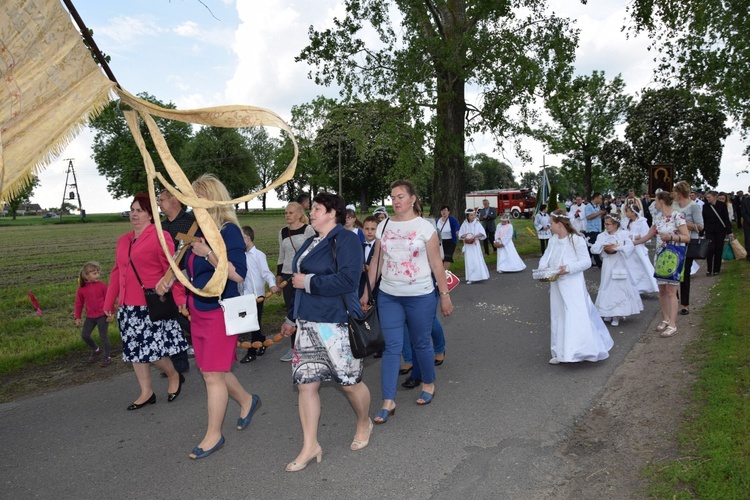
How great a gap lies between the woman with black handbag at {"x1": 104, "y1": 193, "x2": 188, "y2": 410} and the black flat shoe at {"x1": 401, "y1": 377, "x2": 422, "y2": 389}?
232 centimetres

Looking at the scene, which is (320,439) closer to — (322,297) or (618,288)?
(322,297)

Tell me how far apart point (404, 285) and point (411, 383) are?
4.60ft

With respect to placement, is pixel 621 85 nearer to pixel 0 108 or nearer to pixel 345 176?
pixel 345 176

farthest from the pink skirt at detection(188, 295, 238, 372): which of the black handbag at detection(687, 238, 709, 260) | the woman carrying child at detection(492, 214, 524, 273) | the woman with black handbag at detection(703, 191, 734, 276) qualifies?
the woman with black handbag at detection(703, 191, 734, 276)

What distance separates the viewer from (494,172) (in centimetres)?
13650

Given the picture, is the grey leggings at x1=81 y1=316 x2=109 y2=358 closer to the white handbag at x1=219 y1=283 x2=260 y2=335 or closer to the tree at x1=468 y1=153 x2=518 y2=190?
the white handbag at x1=219 y1=283 x2=260 y2=335

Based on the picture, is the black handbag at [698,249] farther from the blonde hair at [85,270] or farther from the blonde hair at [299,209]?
the blonde hair at [85,270]

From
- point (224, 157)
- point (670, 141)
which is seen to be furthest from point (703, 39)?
point (224, 157)

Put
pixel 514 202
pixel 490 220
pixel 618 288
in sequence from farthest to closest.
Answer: pixel 514 202
pixel 490 220
pixel 618 288

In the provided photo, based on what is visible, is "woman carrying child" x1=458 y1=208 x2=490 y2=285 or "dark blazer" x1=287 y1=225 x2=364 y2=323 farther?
"woman carrying child" x1=458 y1=208 x2=490 y2=285

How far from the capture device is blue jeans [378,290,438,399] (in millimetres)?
5047

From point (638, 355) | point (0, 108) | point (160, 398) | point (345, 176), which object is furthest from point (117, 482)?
point (345, 176)

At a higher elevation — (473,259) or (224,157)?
(224,157)

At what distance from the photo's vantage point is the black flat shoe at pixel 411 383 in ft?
19.6
